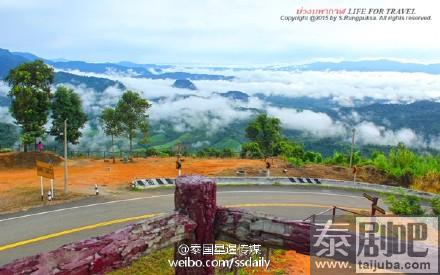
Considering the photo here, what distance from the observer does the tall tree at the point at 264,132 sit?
54.7 metres

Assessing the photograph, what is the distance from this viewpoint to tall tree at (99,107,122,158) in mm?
38031

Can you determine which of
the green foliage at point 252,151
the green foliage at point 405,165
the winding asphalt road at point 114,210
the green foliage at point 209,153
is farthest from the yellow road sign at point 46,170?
the green foliage at point 252,151

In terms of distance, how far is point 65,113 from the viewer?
1500 inches

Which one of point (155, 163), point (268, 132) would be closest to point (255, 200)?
point (155, 163)


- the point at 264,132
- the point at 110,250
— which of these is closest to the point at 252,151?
the point at 264,132

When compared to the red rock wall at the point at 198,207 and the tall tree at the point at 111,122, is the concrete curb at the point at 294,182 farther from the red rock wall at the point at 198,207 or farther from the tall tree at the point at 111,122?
the red rock wall at the point at 198,207

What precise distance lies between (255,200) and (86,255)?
936 inches

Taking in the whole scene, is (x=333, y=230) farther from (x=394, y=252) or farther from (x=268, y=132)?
(x=268, y=132)

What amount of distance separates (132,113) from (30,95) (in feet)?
27.5

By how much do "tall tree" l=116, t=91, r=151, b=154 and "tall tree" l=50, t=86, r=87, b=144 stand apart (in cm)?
416

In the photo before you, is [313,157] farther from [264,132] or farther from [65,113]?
[65,113]

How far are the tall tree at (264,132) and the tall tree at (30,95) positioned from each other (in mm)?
26387

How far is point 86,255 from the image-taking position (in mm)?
2809

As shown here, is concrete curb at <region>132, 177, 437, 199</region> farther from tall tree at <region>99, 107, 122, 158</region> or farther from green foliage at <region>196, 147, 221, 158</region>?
green foliage at <region>196, 147, 221, 158</region>
